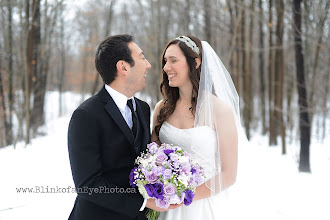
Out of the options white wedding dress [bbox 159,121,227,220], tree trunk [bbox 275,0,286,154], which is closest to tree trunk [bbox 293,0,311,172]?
tree trunk [bbox 275,0,286,154]

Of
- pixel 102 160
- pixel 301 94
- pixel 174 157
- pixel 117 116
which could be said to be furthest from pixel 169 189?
pixel 301 94

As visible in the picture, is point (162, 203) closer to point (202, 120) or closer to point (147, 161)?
point (147, 161)

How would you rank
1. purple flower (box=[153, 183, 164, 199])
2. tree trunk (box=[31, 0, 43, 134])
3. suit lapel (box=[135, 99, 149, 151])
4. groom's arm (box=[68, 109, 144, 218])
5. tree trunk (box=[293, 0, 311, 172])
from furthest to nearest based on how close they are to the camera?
Result: tree trunk (box=[31, 0, 43, 134])
tree trunk (box=[293, 0, 311, 172])
suit lapel (box=[135, 99, 149, 151])
purple flower (box=[153, 183, 164, 199])
groom's arm (box=[68, 109, 144, 218])

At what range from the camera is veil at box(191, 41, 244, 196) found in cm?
239

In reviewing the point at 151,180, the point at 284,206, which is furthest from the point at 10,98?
the point at 151,180

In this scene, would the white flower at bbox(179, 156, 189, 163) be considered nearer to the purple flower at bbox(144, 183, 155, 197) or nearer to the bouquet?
the bouquet

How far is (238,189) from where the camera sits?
2752 millimetres

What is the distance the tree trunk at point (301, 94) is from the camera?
21.0ft

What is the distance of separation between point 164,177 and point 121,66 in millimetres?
783

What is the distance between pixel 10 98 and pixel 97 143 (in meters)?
10.5

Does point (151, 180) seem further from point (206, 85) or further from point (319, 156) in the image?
point (319, 156)

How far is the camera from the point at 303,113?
6.43 meters

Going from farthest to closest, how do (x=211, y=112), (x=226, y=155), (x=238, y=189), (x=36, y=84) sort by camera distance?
1. (x=36, y=84)
2. (x=238, y=189)
3. (x=211, y=112)
4. (x=226, y=155)

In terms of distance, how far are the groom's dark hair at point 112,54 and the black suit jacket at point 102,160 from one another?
5.5 inches
